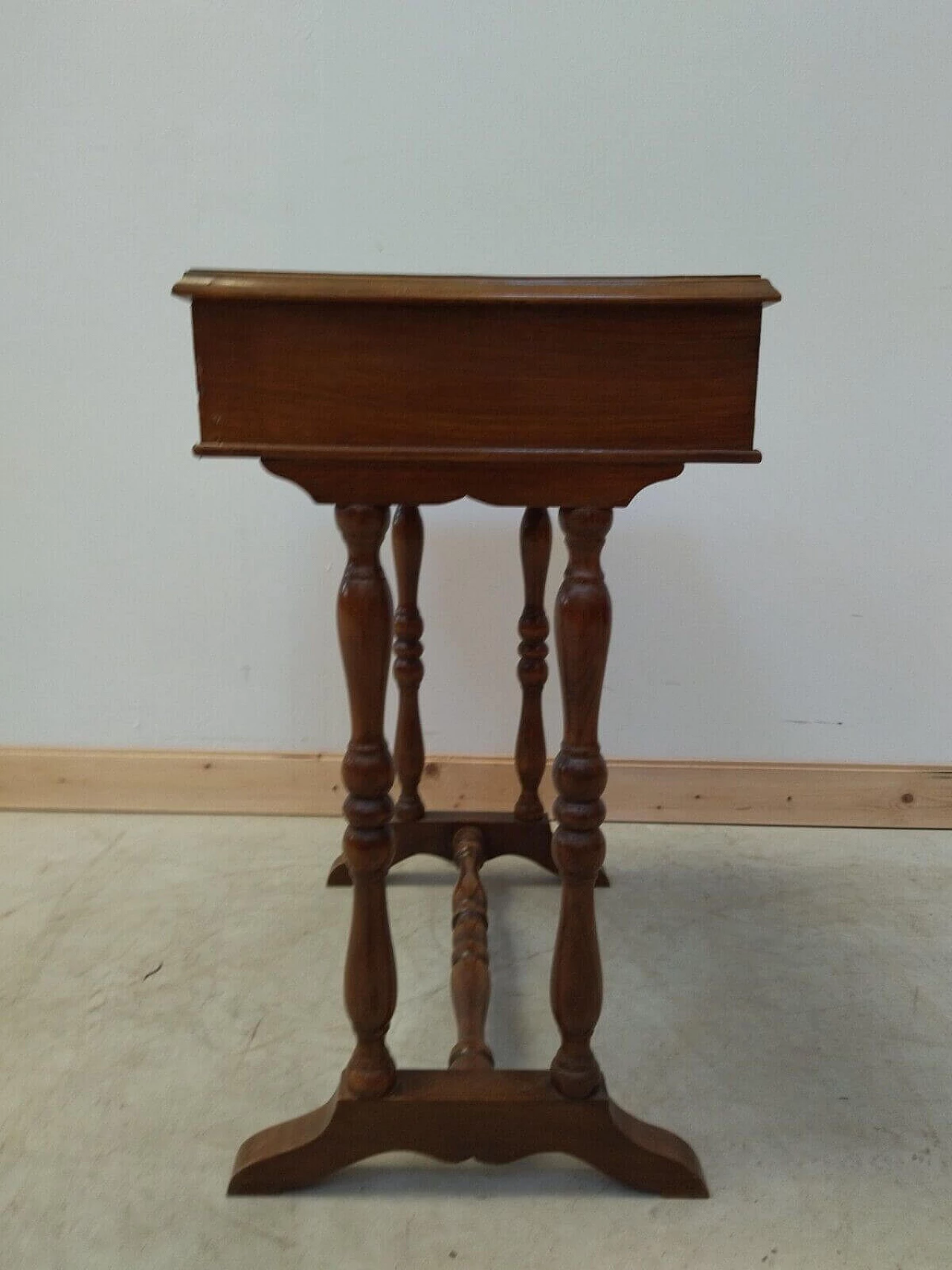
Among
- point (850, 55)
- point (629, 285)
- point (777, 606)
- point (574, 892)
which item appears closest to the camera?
Answer: point (629, 285)

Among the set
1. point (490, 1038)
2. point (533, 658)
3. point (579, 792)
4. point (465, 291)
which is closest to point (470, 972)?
point (490, 1038)

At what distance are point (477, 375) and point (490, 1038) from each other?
88cm

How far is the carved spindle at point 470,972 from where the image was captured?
1.15m

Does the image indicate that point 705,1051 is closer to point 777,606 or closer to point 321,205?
point 777,606

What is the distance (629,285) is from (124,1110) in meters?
1.08

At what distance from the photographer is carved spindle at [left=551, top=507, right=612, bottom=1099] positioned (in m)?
0.97

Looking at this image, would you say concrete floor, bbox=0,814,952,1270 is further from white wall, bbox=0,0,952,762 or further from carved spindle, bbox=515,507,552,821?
white wall, bbox=0,0,952,762

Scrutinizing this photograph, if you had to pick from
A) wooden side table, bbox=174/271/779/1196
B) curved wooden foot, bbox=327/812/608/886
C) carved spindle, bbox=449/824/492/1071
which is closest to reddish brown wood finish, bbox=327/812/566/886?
curved wooden foot, bbox=327/812/608/886

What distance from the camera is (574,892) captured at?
1.04m

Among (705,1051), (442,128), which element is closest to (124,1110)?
(705,1051)

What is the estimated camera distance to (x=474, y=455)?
910 millimetres

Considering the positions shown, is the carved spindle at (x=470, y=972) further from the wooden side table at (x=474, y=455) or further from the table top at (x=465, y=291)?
the table top at (x=465, y=291)

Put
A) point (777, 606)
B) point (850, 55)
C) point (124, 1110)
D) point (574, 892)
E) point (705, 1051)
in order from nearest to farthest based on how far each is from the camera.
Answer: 1. point (574, 892)
2. point (124, 1110)
3. point (705, 1051)
4. point (850, 55)
5. point (777, 606)

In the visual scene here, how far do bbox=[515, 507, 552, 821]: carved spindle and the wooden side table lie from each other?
582mm
